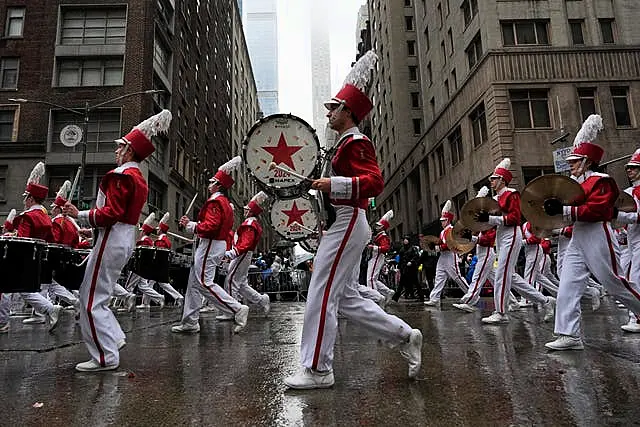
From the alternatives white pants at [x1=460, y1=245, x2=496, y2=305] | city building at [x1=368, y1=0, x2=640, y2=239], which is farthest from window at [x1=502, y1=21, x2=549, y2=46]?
white pants at [x1=460, y1=245, x2=496, y2=305]

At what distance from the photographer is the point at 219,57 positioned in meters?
51.0

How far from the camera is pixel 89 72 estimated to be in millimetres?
27531

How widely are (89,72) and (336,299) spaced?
29051mm

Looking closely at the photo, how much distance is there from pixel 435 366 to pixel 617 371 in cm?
133

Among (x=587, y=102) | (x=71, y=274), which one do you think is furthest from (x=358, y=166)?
(x=587, y=102)

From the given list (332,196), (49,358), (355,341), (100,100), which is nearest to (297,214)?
(355,341)

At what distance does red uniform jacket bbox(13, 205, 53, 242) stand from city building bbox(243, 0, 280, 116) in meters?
148

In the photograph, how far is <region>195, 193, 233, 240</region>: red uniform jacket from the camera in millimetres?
6637

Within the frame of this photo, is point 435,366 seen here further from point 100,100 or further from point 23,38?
point 23,38

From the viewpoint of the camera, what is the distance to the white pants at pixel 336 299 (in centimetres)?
329

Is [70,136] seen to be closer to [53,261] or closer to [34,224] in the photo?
[34,224]

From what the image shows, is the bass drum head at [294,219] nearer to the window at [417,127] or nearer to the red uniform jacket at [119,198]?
the red uniform jacket at [119,198]

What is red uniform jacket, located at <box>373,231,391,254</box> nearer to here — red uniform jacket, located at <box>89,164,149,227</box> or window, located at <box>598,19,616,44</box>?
red uniform jacket, located at <box>89,164,149,227</box>

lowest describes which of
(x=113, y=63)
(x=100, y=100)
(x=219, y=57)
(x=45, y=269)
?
(x=45, y=269)
